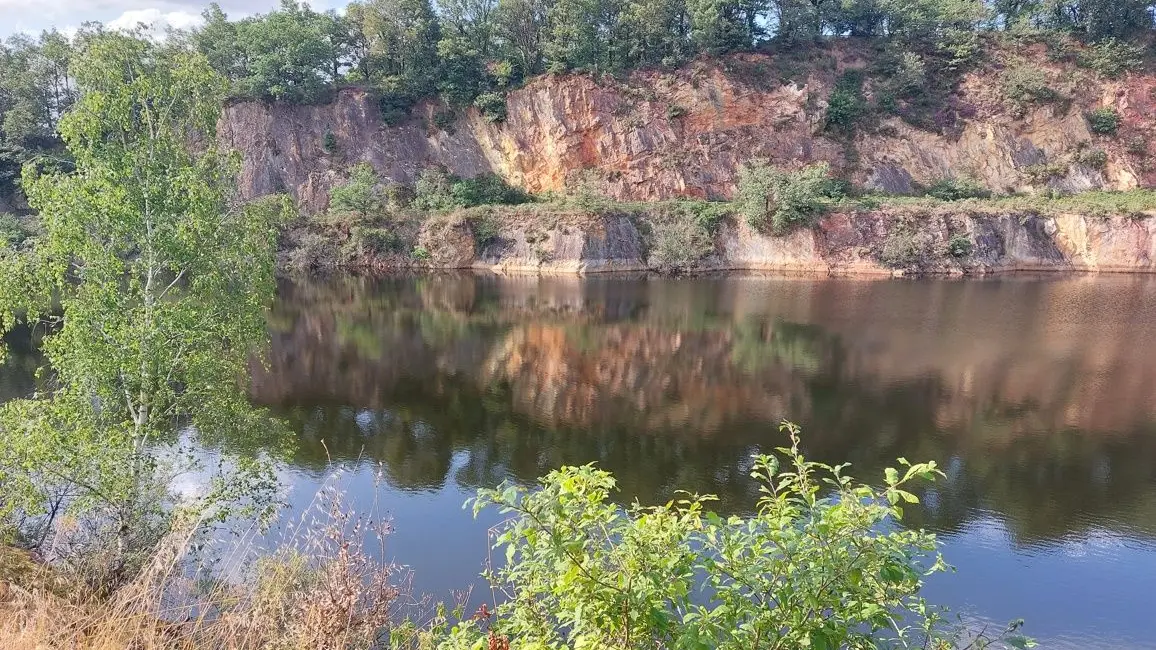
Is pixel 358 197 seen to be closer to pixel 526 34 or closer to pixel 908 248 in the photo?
pixel 526 34

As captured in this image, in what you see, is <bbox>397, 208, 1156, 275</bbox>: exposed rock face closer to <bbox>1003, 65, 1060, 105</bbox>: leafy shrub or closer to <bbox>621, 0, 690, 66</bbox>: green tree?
<bbox>1003, 65, 1060, 105</bbox>: leafy shrub

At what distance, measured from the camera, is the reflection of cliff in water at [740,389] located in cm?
1521

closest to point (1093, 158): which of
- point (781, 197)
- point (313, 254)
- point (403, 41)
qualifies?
point (781, 197)

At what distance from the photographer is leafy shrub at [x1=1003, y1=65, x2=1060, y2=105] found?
173 ft

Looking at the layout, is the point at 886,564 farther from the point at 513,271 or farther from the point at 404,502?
the point at 513,271

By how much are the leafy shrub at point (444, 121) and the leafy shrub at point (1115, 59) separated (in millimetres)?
48532

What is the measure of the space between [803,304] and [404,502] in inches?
1030

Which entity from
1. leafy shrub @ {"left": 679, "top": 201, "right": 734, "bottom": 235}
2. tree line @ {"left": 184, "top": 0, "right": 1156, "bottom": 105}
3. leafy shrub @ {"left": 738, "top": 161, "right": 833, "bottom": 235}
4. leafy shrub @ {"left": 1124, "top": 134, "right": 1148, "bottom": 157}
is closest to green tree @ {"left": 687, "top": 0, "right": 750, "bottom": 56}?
tree line @ {"left": 184, "top": 0, "right": 1156, "bottom": 105}

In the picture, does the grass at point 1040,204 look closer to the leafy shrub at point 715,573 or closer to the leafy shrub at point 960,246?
the leafy shrub at point 960,246

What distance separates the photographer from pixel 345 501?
43.2ft

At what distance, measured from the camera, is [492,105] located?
182 ft

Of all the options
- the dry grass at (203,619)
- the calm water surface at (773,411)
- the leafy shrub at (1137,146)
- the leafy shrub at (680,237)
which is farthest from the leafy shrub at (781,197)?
the dry grass at (203,619)

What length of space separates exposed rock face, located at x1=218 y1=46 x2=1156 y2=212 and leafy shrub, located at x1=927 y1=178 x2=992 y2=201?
5.00ft

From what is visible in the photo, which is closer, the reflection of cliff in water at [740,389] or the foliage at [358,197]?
the reflection of cliff in water at [740,389]
